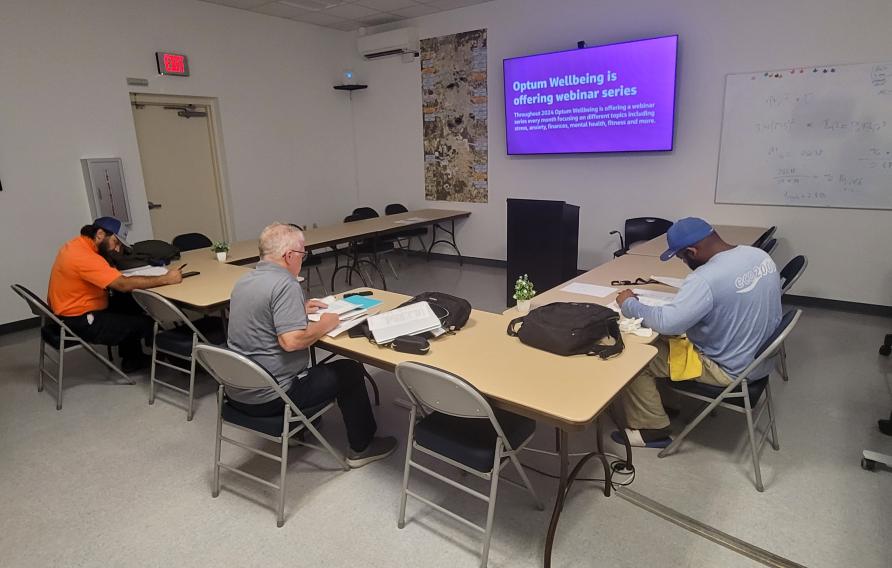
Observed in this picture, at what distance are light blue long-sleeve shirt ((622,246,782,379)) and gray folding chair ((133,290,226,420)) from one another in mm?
2466

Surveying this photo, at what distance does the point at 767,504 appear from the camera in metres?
2.25

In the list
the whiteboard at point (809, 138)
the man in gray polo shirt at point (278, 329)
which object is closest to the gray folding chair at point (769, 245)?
the whiteboard at point (809, 138)

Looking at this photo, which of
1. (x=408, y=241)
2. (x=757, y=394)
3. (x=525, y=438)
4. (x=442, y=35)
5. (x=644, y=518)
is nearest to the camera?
(x=525, y=438)

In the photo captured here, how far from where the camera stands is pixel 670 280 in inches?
123

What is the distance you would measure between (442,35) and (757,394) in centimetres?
559

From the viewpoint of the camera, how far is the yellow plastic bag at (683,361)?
2.41 meters

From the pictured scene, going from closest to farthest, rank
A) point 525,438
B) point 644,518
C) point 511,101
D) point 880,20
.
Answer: point 525,438 → point 644,518 → point 880,20 → point 511,101

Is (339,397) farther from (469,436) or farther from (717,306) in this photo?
(717,306)

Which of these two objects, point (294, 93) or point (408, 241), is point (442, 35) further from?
point (408, 241)

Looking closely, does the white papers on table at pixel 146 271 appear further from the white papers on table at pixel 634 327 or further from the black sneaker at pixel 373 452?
the white papers on table at pixel 634 327

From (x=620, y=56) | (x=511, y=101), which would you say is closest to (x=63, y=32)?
(x=511, y=101)

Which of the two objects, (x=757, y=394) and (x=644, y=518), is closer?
(x=644, y=518)

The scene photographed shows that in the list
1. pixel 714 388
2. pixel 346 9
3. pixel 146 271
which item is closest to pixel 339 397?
pixel 714 388

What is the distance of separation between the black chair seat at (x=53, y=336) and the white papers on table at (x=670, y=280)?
3735 millimetres
